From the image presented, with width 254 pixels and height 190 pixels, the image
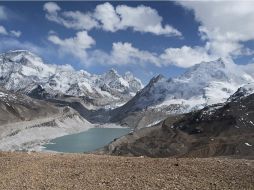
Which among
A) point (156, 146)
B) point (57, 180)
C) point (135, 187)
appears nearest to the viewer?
point (135, 187)

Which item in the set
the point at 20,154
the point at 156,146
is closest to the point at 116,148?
the point at 156,146

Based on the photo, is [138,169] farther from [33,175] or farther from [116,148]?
[116,148]

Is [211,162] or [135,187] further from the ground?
[211,162]

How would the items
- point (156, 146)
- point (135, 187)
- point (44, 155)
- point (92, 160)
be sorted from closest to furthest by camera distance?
point (135, 187) → point (92, 160) → point (44, 155) → point (156, 146)

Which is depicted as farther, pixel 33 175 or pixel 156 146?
pixel 156 146

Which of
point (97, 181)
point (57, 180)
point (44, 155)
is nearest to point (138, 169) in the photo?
point (97, 181)

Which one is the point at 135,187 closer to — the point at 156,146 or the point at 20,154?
the point at 20,154

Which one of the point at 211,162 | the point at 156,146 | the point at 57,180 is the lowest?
the point at 57,180
